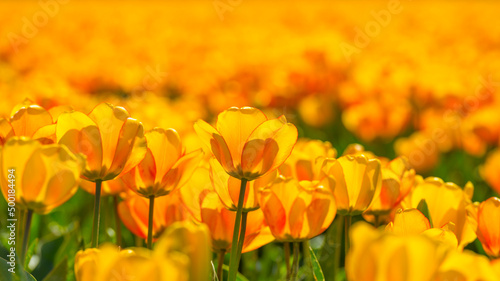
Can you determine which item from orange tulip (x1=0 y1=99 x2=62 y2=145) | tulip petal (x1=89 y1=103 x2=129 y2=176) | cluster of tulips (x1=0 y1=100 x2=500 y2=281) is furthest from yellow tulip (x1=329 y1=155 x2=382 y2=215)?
orange tulip (x1=0 y1=99 x2=62 y2=145)

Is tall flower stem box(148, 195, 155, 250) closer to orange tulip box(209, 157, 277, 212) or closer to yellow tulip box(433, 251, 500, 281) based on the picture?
orange tulip box(209, 157, 277, 212)

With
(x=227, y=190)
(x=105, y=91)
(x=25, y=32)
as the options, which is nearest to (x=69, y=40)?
(x=25, y=32)

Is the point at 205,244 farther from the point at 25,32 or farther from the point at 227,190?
the point at 25,32

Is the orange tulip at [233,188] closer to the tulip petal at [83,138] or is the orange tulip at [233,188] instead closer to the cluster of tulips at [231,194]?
the cluster of tulips at [231,194]

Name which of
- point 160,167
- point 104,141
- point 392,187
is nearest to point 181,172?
point 160,167

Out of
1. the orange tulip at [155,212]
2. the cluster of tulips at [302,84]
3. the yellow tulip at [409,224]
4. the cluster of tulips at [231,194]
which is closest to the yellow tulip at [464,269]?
the cluster of tulips at [231,194]
